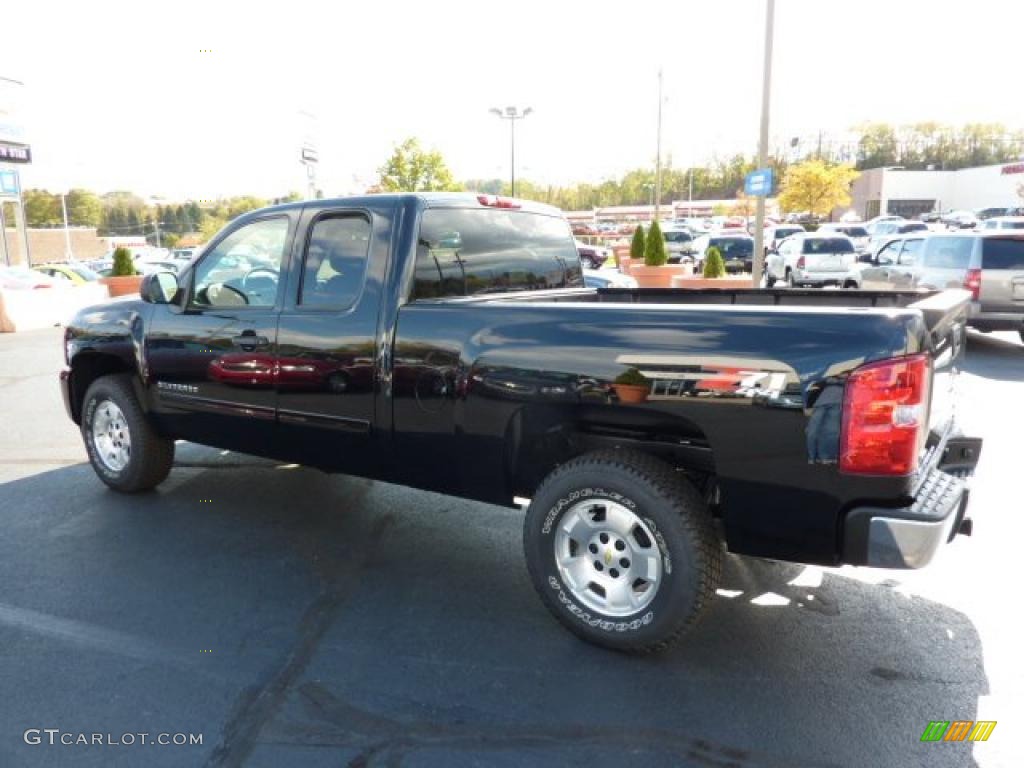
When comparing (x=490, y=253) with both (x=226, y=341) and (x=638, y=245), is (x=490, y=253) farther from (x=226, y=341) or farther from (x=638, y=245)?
(x=638, y=245)

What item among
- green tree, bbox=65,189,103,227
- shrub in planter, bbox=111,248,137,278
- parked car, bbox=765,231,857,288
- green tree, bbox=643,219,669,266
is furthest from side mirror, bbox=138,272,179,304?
green tree, bbox=65,189,103,227

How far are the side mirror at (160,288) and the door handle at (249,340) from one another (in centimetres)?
73

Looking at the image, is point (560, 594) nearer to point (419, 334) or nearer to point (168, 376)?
point (419, 334)

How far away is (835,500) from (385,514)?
313 cm

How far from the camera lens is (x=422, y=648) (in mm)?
3570

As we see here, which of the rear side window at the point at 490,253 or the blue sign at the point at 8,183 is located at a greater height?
the blue sign at the point at 8,183

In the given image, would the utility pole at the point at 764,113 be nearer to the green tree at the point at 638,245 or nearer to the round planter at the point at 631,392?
the green tree at the point at 638,245

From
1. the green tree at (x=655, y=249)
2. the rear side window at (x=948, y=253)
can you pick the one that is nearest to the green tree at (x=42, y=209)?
the green tree at (x=655, y=249)

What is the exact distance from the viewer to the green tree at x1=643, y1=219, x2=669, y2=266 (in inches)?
819

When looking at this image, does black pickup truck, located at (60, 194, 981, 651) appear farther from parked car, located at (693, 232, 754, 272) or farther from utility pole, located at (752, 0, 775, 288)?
parked car, located at (693, 232, 754, 272)

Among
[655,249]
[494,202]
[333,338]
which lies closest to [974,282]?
[494,202]

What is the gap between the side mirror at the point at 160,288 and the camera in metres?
5.16

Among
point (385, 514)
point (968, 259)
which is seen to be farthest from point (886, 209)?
point (385, 514)

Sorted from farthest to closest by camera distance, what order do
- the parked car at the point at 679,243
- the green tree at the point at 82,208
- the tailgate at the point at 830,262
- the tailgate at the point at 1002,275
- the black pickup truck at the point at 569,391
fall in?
the green tree at the point at 82,208 → the parked car at the point at 679,243 → the tailgate at the point at 830,262 → the tailgate at the point at 1002,275 → the black pickup truck at the point at 569,391
